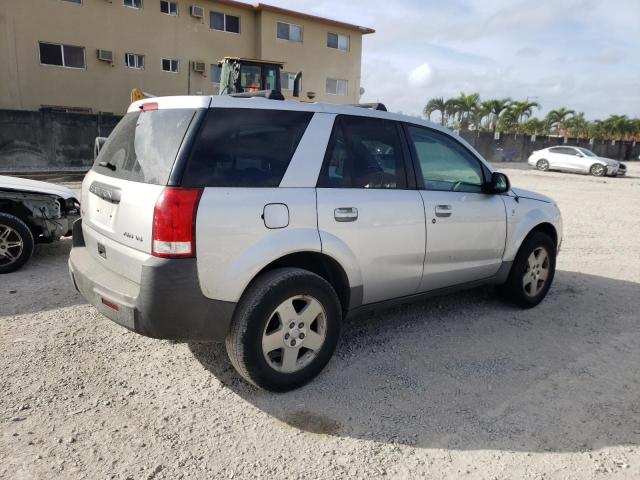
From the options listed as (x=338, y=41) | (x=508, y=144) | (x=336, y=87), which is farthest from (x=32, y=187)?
(x=508, y=144)

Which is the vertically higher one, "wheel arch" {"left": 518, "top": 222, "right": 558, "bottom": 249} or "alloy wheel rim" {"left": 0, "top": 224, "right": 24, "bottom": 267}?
"wheel arch" {"left": 518, "top": 222, "right": 558, "bottom": 249}

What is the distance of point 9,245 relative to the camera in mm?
5340

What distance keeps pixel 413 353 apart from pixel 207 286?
177 cm

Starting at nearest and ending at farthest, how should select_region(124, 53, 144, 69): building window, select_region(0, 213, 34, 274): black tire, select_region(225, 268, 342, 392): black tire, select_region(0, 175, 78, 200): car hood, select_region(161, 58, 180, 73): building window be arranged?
select_region(225, 268, 342, 392): black tire < select_region(0, 213, 34, 274): black tire < select_region(0, 175, 78, 200): car hood < select_region(124, 53, 144, 69): building window < select_region(161, 58, 180, 73): building window

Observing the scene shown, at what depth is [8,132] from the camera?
51.6 ft

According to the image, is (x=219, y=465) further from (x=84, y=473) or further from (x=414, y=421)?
(x=414, y=421)

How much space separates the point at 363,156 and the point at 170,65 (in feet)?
80.8

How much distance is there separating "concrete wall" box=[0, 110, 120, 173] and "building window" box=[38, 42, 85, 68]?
24.1 feet

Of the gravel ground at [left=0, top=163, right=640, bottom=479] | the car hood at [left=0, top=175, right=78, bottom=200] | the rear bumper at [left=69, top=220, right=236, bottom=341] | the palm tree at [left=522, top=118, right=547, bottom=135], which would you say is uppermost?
the palm tree at [left=522, top=118, right=547, bottom=135]

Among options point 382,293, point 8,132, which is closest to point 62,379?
point 382,293

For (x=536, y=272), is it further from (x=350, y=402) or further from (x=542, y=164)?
(x=542, y=164)

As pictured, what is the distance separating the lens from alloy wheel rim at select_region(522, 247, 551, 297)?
15.5 feet

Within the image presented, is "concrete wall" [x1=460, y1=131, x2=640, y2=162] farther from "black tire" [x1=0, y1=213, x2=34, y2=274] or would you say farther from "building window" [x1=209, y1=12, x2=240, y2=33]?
"black tire" [x1=0, y1=213, x2=34, y2=274]

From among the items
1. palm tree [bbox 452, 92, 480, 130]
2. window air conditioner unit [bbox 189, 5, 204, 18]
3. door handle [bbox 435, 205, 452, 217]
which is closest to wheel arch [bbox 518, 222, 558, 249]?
door handle [bbox 435, 205, 452, 217]
